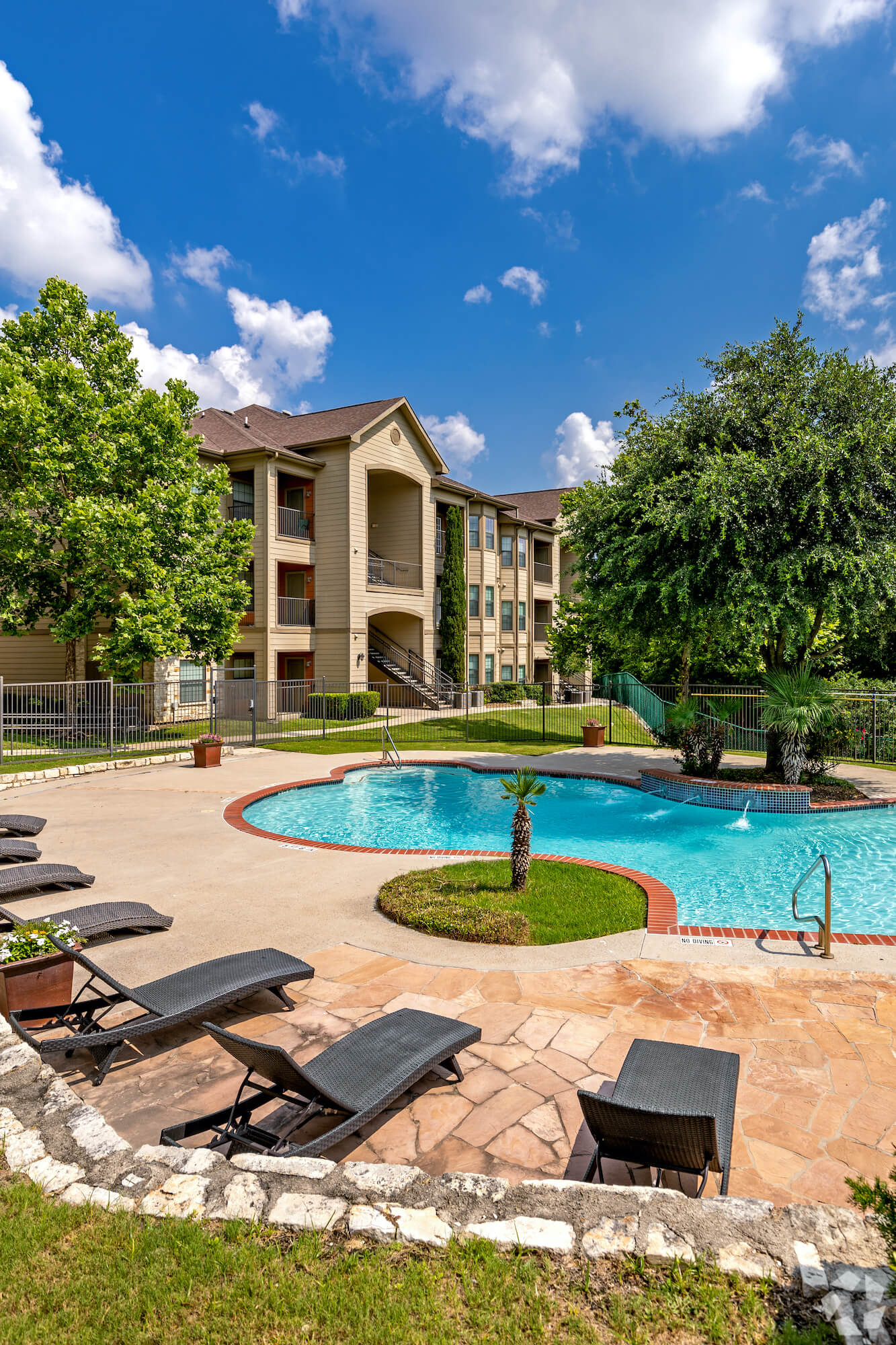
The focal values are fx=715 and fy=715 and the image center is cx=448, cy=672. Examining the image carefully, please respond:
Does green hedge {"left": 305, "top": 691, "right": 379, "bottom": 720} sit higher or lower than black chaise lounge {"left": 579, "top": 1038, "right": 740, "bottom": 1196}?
higher

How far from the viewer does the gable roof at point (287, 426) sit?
30.4 m

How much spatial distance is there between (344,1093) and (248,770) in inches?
608

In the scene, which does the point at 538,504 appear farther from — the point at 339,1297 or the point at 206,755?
the point at 339,1297

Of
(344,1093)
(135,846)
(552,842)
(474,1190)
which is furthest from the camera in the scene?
(552,842)

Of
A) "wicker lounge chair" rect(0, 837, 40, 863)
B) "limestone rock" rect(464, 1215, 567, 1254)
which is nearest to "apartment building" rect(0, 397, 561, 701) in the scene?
"wicker lounge chair" rect(0, 837, 40, 863)

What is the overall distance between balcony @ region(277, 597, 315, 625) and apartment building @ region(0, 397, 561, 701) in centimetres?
4

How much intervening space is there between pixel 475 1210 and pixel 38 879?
708 centimetres

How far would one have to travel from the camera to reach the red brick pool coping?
7.53 metres

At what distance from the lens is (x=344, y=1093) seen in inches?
158

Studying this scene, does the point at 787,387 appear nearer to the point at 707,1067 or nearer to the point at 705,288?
the point at 705,288

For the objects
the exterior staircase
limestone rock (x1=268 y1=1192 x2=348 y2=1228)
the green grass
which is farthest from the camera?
the exterior staircase

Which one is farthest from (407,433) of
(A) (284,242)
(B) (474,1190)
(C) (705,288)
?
(B) (474,1190)

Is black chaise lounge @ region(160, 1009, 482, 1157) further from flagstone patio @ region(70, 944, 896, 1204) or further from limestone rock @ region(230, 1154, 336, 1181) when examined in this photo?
flagstone patio @ region(70, 944, 896, 1204)

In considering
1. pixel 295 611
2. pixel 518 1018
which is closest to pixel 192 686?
pixel 295 611
